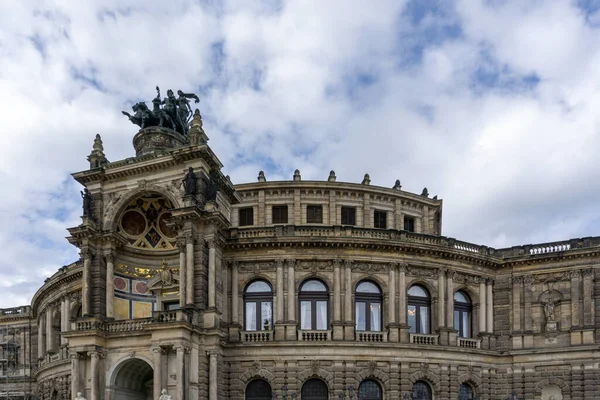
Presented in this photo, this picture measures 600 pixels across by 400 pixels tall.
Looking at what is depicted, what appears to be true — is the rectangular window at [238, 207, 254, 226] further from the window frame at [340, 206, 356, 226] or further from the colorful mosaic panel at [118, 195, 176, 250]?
the colorful mosaic panel at [118, 195, 176, 250]

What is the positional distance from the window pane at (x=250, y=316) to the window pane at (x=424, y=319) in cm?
1113

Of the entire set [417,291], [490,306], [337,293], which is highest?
[417,291]

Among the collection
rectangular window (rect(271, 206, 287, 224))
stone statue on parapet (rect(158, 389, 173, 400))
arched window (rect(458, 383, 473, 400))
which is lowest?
arched window (rect(458, 383, 473, 400))

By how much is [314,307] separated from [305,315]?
0.78 meters

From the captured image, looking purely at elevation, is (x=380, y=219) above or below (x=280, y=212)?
below

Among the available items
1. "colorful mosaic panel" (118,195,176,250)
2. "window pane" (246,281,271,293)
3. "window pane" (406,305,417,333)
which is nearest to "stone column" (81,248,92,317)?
"colorful mosaic panel" (118,195,176,250)

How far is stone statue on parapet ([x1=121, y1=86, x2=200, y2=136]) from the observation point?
153 feet

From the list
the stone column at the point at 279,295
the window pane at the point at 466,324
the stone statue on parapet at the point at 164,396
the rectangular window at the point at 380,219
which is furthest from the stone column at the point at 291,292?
the rectangular window at the point at 380,219

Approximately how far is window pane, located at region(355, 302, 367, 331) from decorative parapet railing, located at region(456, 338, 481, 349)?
6489mm

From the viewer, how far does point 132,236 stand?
45094 millimetres

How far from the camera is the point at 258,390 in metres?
42.6

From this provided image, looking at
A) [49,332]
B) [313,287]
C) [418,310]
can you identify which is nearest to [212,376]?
[313,287]

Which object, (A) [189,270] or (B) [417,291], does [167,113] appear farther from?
(B) [417,291]

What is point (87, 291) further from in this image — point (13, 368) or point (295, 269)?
point (13, 368)
